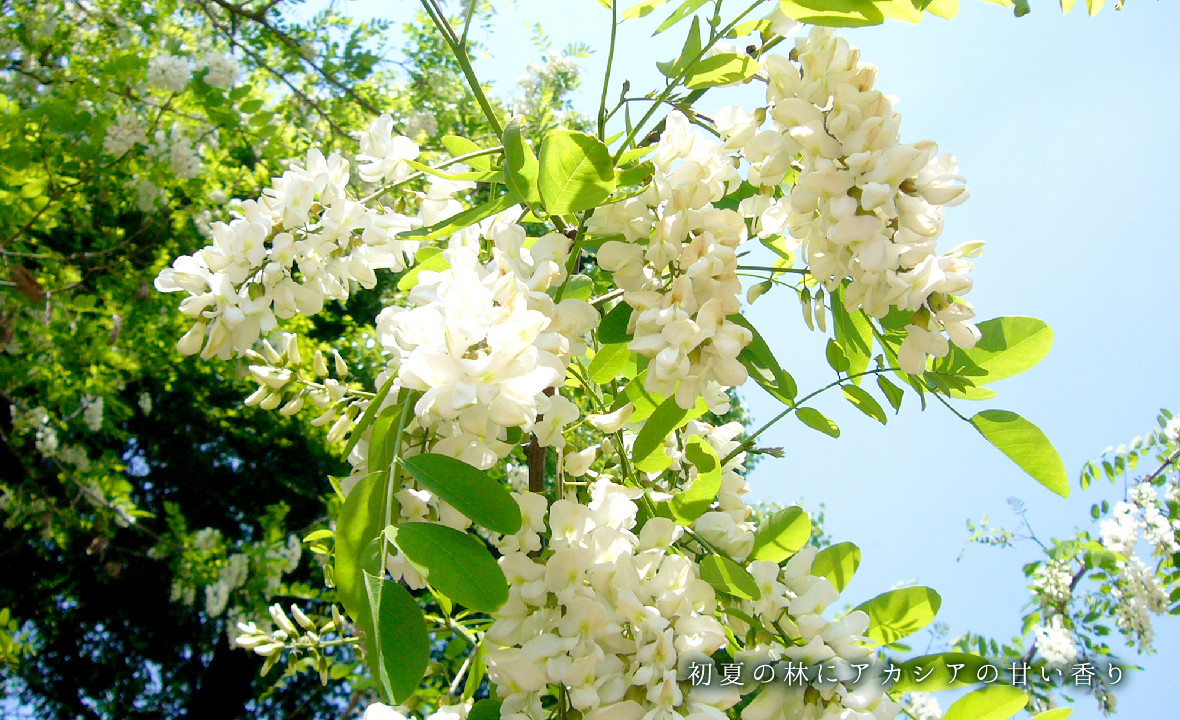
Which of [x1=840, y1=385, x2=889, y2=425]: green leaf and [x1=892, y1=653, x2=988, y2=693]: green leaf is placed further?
[x1=840, y1=385, x2=889, y2=425]: green leaf

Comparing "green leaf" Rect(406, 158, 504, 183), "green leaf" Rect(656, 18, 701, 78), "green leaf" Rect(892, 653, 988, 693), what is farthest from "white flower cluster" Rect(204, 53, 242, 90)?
"green leaf" Rect(892, 653, 988, 693)

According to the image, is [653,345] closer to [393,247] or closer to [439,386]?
[439,386]

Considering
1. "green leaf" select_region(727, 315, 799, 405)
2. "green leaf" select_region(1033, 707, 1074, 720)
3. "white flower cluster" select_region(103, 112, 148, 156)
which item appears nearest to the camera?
"green leaf" select_region(1033, 707, 1074, 720)

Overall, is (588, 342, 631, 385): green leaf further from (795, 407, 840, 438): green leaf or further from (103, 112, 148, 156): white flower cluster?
(103, 112, 148, 156): white flower cluster

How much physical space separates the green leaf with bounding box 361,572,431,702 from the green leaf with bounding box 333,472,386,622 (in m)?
0.03

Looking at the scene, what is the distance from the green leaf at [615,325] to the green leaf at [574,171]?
5.4 inches

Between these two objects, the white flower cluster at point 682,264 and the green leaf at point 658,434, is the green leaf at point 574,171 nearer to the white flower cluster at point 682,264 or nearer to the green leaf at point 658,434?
the white flower cluster at point 682,264

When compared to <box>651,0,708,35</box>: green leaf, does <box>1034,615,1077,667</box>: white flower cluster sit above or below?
below

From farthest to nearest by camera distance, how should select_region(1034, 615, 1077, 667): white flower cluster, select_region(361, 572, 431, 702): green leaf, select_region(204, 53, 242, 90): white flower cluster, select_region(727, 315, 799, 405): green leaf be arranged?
1. select_region(204, 53, 242, 90): white flower cluster
2. select_region(1034, 615, 1077, 667): white flower cluster
3. select_region(727, 315, 799, 405): green leaf
4. select_region(361, 572, 431, 702): green leaf

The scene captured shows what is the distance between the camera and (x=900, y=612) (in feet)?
2.29

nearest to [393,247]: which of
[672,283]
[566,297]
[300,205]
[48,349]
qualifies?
[300,205]

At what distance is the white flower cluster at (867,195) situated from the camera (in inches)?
21.4

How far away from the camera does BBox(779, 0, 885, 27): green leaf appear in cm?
57

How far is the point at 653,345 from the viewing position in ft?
1.82
